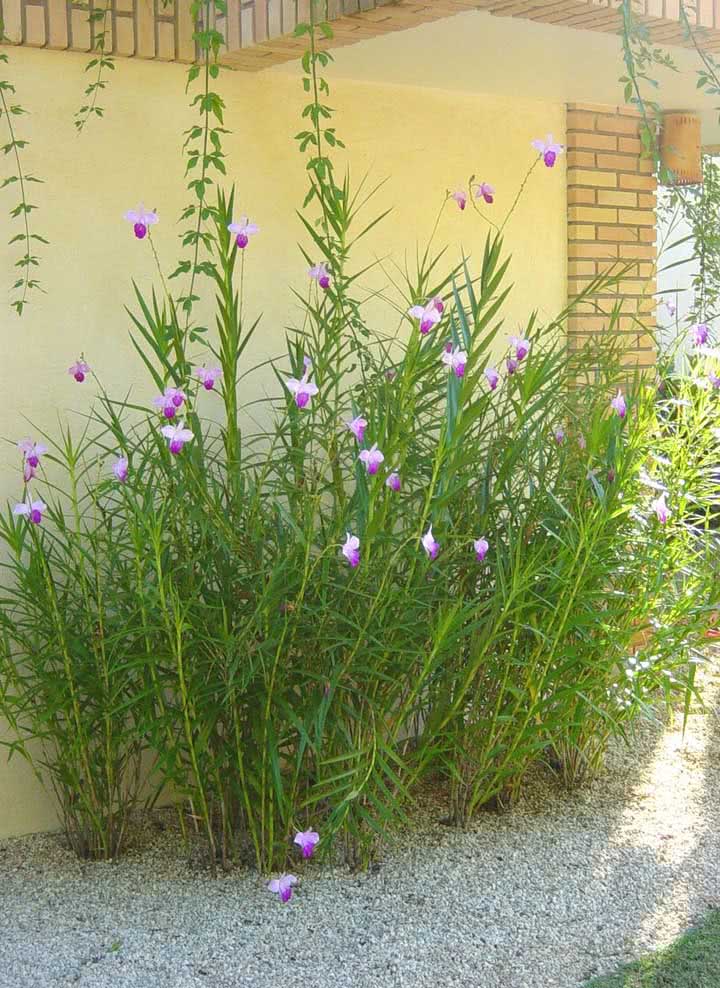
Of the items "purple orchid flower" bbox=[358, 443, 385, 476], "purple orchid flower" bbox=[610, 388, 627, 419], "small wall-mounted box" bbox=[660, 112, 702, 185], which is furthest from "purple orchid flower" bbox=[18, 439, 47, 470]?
"small wall-mounted box" bbox=[660, 112, 702, 185]

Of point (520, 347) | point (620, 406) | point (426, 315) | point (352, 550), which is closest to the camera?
point (352, 550)

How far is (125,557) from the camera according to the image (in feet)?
13.8

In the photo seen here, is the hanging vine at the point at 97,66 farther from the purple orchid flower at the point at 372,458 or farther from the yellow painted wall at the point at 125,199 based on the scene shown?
the purple orchid flower at the point at 372,458

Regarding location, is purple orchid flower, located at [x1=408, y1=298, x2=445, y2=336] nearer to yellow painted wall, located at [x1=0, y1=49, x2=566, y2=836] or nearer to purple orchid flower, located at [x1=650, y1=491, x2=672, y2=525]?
purple orchid flower, located at [x1=650, y1=491, x2=672, y2=525]

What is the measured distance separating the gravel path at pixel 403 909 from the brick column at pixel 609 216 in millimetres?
2488

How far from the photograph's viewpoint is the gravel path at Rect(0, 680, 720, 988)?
142 inches

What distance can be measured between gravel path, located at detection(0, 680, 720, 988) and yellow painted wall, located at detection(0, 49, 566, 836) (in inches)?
27.4

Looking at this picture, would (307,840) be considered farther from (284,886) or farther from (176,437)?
(176,437)

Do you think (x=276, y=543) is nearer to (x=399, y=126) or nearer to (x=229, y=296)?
(x=229, y=296)

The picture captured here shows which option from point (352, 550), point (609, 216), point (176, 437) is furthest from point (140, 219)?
point (609, 216)

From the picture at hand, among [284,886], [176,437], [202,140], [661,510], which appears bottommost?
[284,886]

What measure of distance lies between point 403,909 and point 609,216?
372 centimetres

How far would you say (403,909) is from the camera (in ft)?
13.0

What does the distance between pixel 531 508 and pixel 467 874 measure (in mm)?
1190
